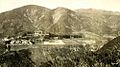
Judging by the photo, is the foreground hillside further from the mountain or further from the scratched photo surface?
the mountain

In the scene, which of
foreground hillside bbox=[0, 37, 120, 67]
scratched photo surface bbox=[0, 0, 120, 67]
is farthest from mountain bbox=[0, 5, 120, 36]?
foreground hillside bbox=[0, 37, 120, 67]

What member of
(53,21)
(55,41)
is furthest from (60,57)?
(53,21)

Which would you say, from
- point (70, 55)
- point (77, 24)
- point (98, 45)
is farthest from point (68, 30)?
point (70, 55)

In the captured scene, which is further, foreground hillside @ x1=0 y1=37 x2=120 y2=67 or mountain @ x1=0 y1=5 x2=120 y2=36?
mountain @ x1=0 y1=5 x2=120 y2=36

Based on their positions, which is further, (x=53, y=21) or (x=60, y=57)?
(x=53, y=21)

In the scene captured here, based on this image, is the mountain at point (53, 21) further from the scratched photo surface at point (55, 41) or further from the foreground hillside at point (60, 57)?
the foreground hillside at point (60, 57)

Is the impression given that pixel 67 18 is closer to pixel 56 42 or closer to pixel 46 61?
pixel 56 42

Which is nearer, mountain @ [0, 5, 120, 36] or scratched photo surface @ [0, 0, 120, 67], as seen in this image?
scratched photo surface @ [0, 0, 120, 67]

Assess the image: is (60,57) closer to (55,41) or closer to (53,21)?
(55,41)

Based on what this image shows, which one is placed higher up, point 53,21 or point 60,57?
point 53,21

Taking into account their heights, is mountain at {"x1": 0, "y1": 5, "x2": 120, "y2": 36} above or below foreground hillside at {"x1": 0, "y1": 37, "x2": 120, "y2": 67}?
above
